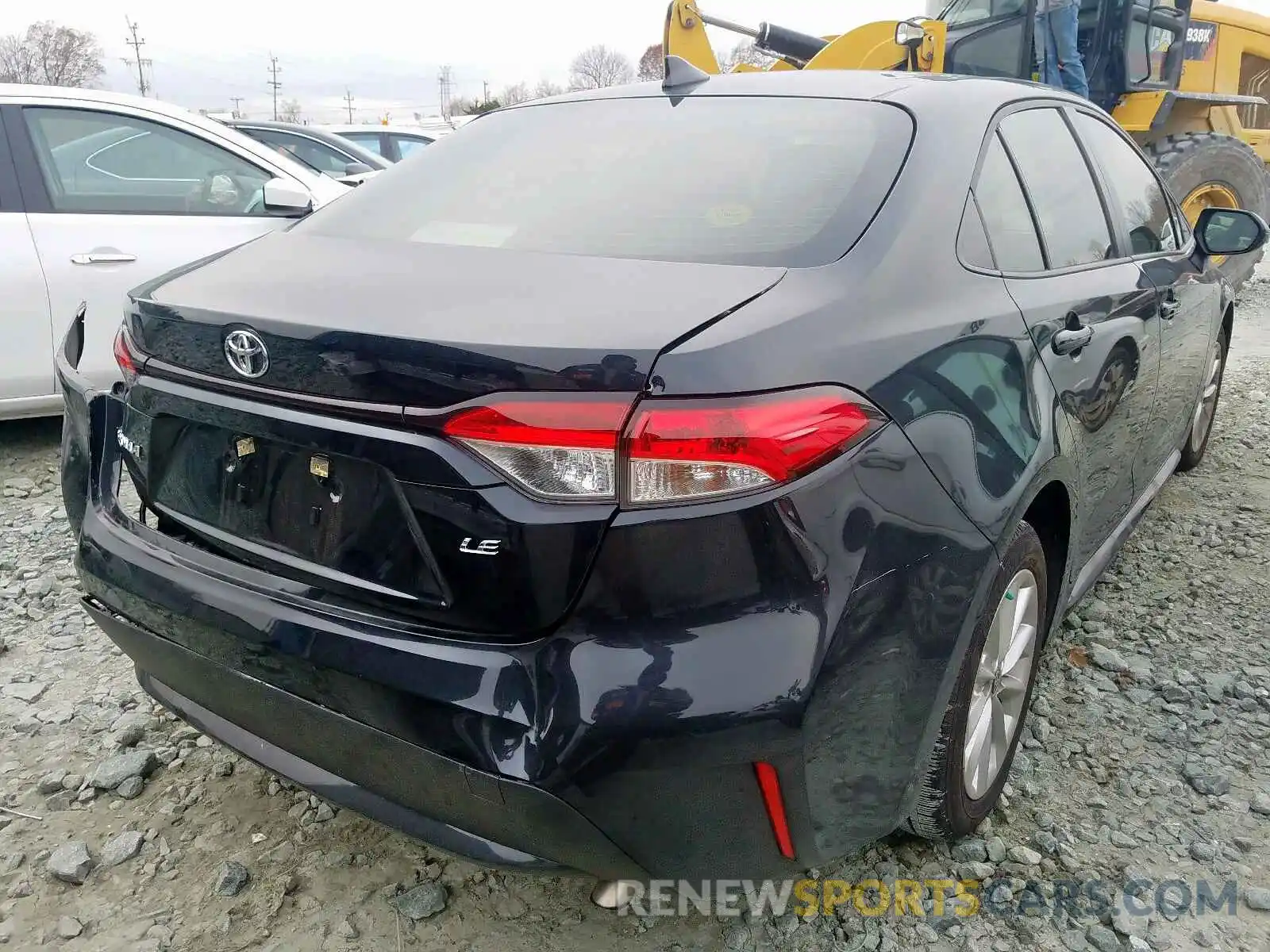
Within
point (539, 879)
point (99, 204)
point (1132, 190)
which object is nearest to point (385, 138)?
point (99, 204)

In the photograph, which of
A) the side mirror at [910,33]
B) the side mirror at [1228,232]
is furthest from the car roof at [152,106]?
the side mirror at [910,33]

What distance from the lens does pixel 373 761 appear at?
1.52m

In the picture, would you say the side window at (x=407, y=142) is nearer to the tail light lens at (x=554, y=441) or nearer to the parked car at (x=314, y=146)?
the parked car at (x=314, y=146)

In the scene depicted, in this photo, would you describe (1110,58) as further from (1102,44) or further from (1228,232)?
(1228,232)

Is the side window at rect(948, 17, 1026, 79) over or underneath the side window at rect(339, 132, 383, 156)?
over

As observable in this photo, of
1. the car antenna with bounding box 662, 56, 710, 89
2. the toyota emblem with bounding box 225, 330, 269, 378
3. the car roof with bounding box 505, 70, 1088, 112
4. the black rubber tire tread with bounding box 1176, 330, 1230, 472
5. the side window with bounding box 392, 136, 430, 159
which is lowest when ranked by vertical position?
the black rubber tire tread with bounding box 1176, 330, 1230, 472

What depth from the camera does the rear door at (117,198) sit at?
4023 millimetres

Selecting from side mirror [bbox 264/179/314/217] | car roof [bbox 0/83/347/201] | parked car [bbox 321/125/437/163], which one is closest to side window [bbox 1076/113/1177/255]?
side mirror [bbox 264/179/314/217]

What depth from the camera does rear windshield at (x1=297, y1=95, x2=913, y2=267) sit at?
1762mm

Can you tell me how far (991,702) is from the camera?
199cm

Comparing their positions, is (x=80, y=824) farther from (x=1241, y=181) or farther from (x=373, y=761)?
(x=1241, y=181)

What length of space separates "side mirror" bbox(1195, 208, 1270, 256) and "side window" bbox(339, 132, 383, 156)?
942 centimetres

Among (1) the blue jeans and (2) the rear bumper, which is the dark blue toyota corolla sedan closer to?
(2) the rear bumper

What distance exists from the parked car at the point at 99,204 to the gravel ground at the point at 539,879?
5.01ft
